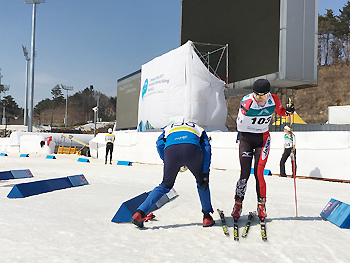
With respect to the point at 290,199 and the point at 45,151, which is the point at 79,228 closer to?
the point at 290,199

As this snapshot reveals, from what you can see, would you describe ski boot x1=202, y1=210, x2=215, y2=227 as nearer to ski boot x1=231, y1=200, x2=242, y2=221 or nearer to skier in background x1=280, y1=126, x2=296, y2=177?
ski boot x1=231, y1=200, x2=242, y2=221

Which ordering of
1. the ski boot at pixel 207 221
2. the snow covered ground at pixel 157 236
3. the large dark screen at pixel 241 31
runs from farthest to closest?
the large dark screen at pixel 241 31 < the ski boot at pixel 207 221 < the snow covered ground at pixel 157 236

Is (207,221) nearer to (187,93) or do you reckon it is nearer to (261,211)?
(261,211)

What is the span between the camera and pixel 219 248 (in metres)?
2.99

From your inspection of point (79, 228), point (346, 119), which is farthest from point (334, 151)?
point (346, 119)

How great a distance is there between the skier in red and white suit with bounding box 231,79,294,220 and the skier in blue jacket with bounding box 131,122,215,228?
0.48 metres

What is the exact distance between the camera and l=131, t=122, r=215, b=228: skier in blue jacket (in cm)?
353

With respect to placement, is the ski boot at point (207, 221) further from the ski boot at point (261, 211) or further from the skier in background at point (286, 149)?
the skier in background at point (286, 149)

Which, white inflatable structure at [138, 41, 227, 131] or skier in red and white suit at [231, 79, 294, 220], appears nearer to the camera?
skier in red and white suit at [231, 79, 294, 220]

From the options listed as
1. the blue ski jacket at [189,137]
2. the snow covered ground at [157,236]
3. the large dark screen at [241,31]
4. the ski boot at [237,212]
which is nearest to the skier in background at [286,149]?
the snow covered ground at [157,236]

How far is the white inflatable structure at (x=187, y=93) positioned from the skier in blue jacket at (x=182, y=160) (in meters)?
13.5

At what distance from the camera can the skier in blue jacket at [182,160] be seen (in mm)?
3527

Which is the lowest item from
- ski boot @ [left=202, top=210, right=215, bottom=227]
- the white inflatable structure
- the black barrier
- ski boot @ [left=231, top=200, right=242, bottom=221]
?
the black barrier

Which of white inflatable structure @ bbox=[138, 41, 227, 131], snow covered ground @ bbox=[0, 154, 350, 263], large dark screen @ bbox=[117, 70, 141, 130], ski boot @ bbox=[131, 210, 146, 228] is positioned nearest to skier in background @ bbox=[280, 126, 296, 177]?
snow covered ground @ bbox=[0, 154, 350, 263]
